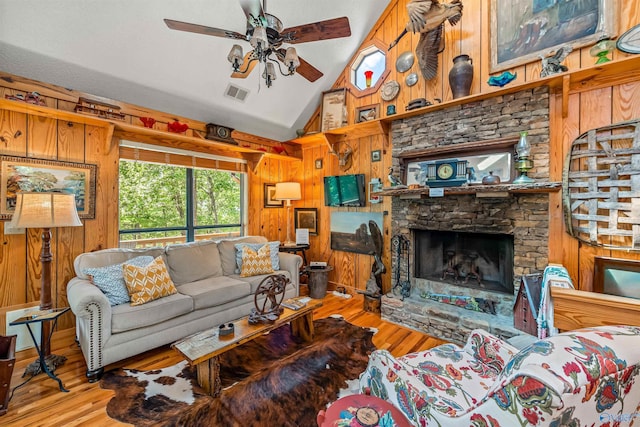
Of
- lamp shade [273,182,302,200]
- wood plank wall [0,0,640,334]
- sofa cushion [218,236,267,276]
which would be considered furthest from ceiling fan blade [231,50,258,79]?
sofa cushion [218,236,267,276]

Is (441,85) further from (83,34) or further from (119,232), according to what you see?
(119,232)

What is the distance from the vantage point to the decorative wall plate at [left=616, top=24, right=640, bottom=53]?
220cm

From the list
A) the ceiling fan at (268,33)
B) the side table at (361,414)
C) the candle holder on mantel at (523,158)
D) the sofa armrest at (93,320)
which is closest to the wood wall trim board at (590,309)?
the candle holder on mantel at (523,158)

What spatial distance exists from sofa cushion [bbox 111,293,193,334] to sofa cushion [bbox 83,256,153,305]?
0.09 meters

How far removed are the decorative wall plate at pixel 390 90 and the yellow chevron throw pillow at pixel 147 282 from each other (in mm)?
3439

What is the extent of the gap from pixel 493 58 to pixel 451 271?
245 cm

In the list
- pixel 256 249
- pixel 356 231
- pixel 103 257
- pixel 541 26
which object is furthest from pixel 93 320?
A: pixel 541 26

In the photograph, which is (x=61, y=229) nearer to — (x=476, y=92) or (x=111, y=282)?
(x=111, y=282)

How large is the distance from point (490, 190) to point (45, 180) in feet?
14.3

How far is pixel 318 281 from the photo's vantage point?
13.2ft

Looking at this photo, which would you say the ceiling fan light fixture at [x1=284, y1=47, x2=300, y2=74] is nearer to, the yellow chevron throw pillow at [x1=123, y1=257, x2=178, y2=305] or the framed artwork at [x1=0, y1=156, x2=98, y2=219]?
the yellow chevron throw pillow at [x1=123, y1=257, x2=178, y2=305]

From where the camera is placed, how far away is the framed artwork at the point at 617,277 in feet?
7.22

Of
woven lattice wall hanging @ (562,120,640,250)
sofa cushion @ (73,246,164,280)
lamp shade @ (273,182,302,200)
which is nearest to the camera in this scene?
woven lattice wall hanging @ (562,120,640,250)

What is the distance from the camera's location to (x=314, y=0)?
127 inches
